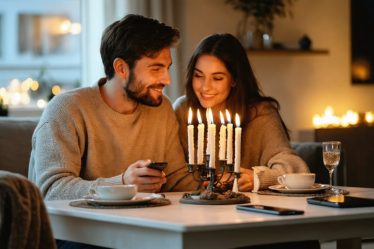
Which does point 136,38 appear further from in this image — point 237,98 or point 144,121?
point 237,98

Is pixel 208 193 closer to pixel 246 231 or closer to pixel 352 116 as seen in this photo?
pixel 246 231

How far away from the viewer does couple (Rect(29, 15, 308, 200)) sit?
277 cm

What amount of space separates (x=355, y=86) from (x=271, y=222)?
4.73 metres

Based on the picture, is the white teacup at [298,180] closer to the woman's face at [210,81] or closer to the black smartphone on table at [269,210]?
the black smartphone on table at [269,210]

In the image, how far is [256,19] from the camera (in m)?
5.93

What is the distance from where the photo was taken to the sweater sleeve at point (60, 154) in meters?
2.66

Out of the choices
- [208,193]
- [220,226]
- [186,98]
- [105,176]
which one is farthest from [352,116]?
[220,226]

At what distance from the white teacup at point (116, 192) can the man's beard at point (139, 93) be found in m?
0.73

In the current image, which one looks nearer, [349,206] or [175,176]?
[349,206]

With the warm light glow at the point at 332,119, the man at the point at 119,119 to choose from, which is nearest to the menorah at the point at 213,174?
the man at the point at 119,119

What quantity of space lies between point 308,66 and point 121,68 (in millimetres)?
3475

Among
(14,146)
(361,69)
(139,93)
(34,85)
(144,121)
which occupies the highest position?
(361,69)

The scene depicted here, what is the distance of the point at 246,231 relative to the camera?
201 cm

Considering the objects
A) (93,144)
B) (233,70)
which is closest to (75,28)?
(233,70)
